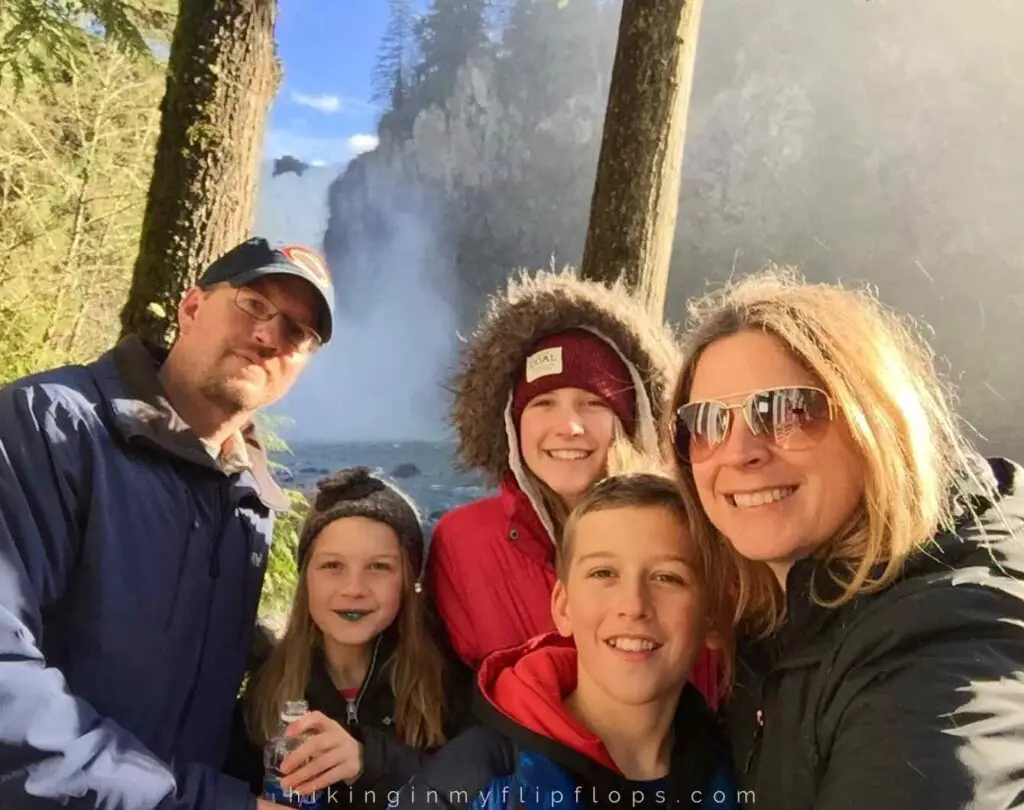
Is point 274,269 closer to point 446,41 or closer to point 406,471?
point 406,471

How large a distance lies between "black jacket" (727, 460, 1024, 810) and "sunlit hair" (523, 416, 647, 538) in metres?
0.85

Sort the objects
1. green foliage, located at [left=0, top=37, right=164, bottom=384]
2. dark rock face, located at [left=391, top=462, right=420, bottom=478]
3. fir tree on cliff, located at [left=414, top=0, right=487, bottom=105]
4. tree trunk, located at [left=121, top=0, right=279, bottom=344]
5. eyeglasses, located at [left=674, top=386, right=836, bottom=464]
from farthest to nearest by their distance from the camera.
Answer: fir tree on cliff, located at [left=414, top=0, right=487, bottom=105] < dark rock face, located at [left=391, top=462, right=420, bottom=478] < green foliage, located at [left=0, top=37, right=164, bottom=384] < tree trunk, located at [left=121, top=0, right=279, bottom=344] < eyeglasses, located at [left=674, top=386, right=836, bottom=464]

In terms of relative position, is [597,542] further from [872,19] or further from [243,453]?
[872,19]

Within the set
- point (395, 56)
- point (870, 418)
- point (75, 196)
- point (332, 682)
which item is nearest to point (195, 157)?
point (332, 682)

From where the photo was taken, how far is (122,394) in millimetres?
1879

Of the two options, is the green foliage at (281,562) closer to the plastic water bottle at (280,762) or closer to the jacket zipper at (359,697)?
the jacket zipper at (359,697)

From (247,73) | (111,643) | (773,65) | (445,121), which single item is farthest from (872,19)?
(111,643)

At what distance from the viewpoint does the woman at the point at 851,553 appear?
1.01 meters

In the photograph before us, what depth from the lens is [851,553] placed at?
1277mm

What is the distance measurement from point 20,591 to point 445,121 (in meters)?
7.64

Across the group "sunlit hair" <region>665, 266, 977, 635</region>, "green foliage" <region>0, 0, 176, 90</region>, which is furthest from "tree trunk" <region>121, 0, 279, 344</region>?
"sunlit hair" <region>665, 266, 977, 635</region>

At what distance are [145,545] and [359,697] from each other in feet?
2.10

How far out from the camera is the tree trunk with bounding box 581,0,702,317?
3217mm

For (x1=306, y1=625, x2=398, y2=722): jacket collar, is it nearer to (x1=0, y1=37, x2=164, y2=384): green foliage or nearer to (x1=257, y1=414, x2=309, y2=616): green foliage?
(x1=257, y1=414, x2=309, y2=616): green foliage
